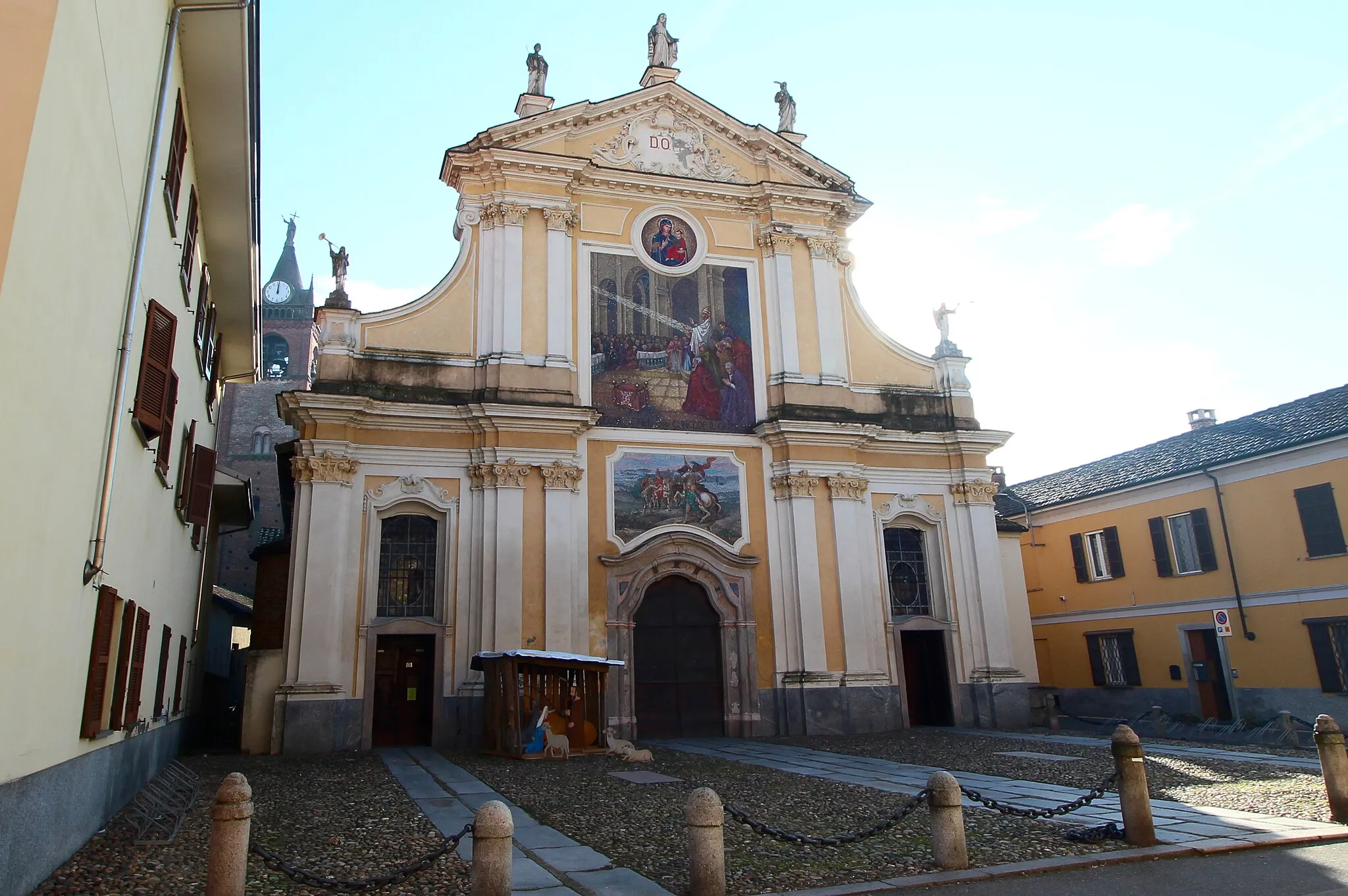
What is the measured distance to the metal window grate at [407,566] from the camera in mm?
19016

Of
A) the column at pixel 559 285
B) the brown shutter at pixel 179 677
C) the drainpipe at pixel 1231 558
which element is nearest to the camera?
the brown shutter at pixel 179 677

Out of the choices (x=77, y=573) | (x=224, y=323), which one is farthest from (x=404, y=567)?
(x=77, y=573)

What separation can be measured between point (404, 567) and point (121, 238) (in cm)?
1217

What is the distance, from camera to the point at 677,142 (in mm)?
23328

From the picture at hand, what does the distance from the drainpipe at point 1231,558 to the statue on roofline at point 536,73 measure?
19.2 m

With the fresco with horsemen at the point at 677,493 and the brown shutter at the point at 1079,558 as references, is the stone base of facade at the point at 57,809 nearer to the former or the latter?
the fresco with horsemen at the point at 677,493

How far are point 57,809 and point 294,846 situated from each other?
2.05 metres

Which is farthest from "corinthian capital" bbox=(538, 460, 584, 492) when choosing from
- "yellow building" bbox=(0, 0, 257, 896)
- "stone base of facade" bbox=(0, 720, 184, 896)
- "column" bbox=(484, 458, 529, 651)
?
"stone base of facade" bbox=(0, 720, 184, 896)

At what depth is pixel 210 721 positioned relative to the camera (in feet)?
79.7

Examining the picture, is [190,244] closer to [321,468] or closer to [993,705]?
[321,468]

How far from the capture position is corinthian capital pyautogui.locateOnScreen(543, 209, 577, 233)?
70.4ft

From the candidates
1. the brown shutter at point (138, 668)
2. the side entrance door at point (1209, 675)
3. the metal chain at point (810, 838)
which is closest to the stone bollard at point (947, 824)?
the metal chain at point (810, 838)

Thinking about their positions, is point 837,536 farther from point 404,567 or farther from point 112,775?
point 112,775

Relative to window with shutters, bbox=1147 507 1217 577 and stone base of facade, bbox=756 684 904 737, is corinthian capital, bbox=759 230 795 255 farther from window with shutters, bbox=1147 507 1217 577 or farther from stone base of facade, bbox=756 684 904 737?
window with shutters, bbox=1147 507 1217 577
